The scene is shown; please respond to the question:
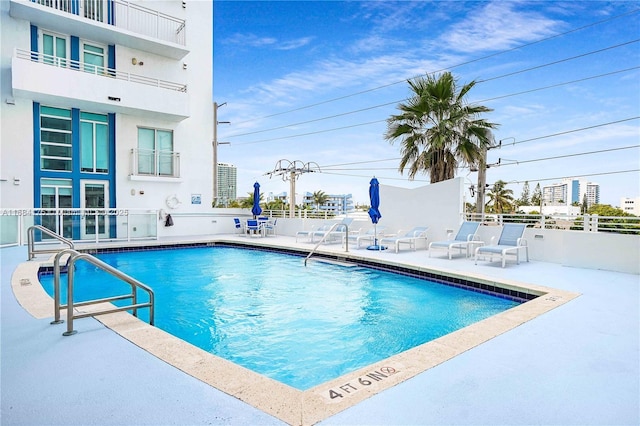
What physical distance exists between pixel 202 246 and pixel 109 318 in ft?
32.4

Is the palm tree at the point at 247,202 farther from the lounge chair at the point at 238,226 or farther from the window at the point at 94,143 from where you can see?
the window at the point at 94,143

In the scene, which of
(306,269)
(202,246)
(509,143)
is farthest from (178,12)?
(509,143)

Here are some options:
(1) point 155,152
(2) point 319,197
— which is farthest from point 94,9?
(2) point 319,197

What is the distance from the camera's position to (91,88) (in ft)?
43.2

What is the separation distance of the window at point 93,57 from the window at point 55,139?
181cm

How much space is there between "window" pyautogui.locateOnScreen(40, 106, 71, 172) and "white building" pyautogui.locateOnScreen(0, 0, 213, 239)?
0.03m

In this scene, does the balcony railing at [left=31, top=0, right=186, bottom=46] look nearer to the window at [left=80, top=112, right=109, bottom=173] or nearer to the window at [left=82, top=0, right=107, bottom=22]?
the window at [left=82, top=0, right=107, bottom=22]

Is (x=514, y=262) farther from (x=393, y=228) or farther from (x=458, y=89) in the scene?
(x=458, y=89)

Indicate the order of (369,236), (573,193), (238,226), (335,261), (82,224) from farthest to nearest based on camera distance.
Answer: (573,193), (238,226), (82,224), (369,236), (335,261)

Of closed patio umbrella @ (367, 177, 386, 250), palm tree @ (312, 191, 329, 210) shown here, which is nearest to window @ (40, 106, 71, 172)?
closed patio umbrella @ (367, 177, 386, 250)

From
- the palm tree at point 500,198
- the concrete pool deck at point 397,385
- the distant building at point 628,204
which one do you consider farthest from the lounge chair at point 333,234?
the palm tree at point 500,198

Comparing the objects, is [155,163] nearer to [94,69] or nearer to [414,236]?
[94,69]

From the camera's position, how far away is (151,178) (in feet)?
49.8

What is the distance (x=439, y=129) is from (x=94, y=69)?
12.4 meters
